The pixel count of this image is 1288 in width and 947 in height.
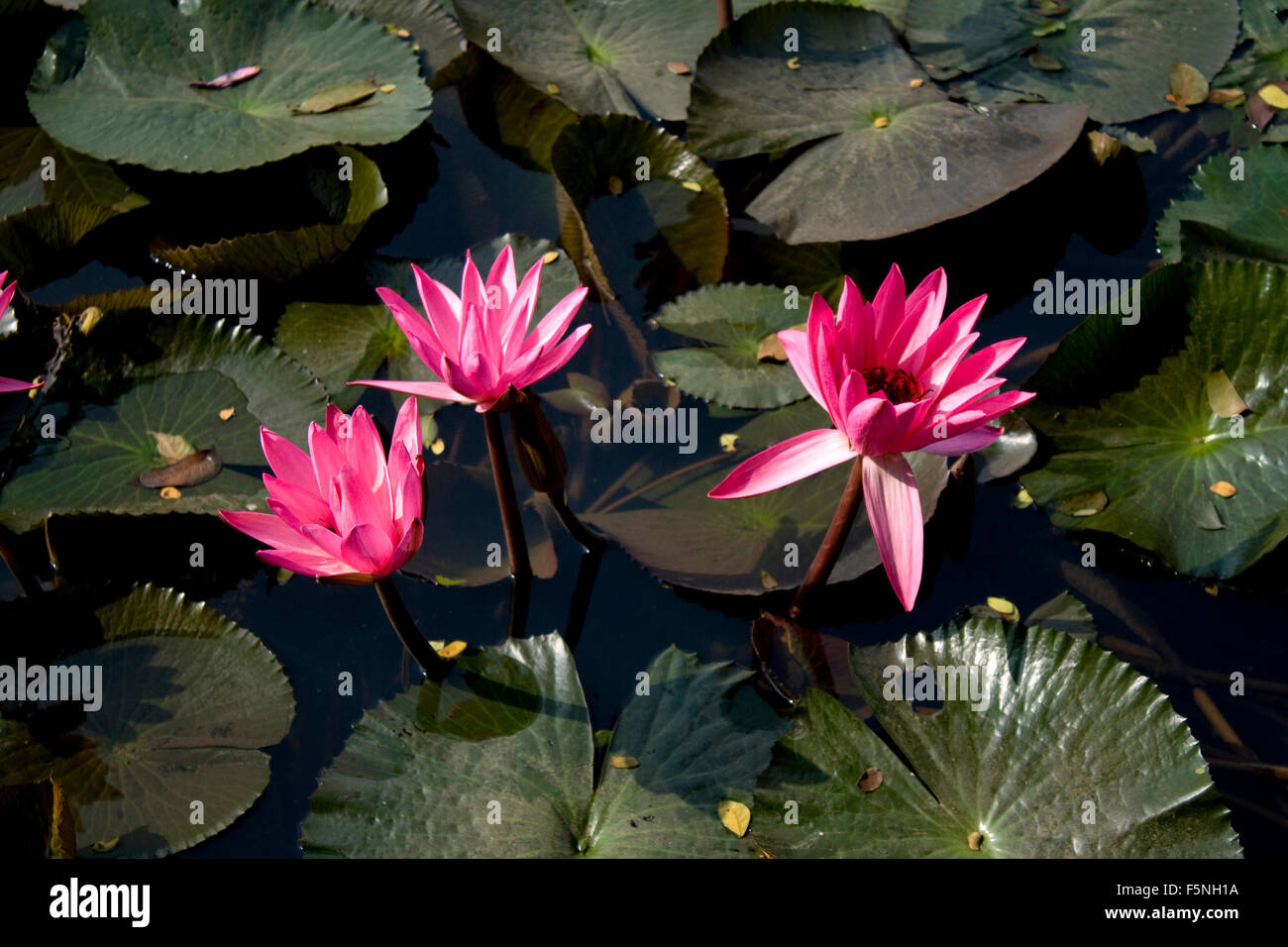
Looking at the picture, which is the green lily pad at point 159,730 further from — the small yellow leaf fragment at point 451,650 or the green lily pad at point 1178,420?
the green lily pad at point 1178,420

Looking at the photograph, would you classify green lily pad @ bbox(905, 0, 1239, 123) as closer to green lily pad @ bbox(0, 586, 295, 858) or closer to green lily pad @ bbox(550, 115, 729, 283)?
green lily pad @ bbox(550, 115, 729, 283)

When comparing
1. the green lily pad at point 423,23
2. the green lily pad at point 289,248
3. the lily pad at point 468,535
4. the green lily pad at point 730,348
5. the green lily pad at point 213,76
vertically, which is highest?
the green lily pad at point 423,23

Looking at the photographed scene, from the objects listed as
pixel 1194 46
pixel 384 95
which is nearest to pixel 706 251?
pixel 384 95

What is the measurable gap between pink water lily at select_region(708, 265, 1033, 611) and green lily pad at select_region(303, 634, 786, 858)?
61 cm

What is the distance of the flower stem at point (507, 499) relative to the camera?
2.60 meters

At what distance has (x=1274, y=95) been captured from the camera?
4156mm

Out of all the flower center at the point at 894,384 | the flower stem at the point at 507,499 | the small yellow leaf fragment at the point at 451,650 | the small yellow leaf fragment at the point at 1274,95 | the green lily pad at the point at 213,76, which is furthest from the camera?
the small yellow leaf fragment at the point at 1274,95

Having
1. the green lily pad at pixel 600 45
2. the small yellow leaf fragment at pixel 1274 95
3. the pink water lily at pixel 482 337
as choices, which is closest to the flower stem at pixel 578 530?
the pink water lily at pixel 482 337

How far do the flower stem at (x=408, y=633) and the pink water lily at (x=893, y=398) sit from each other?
87cm

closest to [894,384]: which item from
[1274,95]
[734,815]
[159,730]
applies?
[734,815]

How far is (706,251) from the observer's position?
3777mm

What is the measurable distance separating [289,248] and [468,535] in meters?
1.27
